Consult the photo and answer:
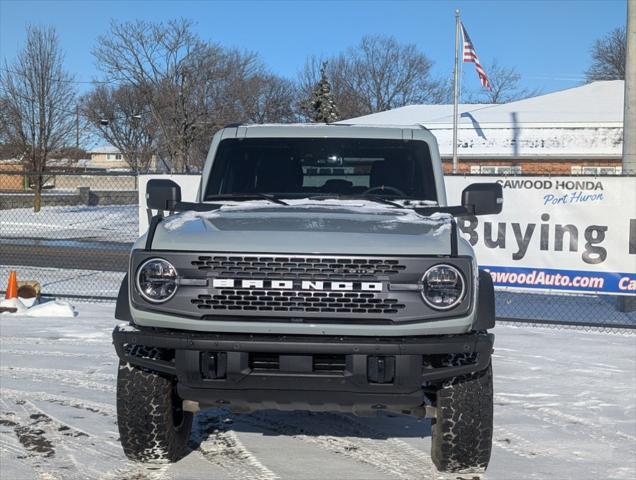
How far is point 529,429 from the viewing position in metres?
5.43

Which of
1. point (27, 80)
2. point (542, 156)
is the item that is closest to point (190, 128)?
point (27, 80)

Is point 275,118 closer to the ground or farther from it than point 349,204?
farther from it

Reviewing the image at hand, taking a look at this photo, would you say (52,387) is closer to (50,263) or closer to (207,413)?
(207,413)

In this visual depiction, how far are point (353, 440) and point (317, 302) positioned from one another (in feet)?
5.88

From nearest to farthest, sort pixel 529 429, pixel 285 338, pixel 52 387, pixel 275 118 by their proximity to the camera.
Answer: pixel 285 338
pixel 529 429
pixel 52 387
pixel 275 118

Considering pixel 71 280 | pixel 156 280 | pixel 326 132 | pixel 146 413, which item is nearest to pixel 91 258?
pixel 71 280

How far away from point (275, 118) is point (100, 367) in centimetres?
4377

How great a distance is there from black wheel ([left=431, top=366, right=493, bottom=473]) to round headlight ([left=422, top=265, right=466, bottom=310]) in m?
0.55

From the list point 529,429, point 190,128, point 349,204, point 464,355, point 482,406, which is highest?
point 190,128

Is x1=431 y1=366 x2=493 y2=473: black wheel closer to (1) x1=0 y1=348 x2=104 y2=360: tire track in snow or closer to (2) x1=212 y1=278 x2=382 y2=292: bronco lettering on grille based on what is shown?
(2) x1=212 y1=278 x2=382 y2=292: bronco lettering on grille

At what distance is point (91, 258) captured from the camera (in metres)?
17.3

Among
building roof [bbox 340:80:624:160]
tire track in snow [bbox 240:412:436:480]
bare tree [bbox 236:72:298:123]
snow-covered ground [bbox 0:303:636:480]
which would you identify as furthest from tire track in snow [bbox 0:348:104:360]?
bare tree [bbox 236:72:298:123]

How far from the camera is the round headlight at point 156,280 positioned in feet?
12.4

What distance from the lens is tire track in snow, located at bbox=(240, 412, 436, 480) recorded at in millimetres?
4578
